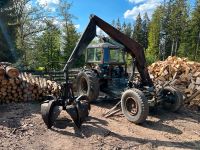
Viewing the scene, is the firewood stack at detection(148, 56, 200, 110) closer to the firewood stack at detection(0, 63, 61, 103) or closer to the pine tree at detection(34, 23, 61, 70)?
the firewood stack at detection(0, 63, 61, 103)

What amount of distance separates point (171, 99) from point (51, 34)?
21.8 m

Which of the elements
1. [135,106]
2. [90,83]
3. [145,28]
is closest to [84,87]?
[90,83]

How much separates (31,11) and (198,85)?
19007 mm

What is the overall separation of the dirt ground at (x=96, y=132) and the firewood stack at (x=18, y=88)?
2.31ft

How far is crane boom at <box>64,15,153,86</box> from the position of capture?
9.10m

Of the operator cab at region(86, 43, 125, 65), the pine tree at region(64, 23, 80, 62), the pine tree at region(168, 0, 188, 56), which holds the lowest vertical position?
the operator cab at region(86, 43, 125, 65)

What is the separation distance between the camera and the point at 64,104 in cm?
841

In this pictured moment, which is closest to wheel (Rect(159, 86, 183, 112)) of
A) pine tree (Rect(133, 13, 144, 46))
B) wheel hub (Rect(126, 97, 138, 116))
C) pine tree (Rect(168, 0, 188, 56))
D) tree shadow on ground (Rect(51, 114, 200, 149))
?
wheel hub (Rect(126, 97, 138, 116))

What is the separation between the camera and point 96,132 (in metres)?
8.04

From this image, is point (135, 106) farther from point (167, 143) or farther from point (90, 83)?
point (90, 83)

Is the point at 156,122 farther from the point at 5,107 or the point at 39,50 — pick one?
the point at 39,50

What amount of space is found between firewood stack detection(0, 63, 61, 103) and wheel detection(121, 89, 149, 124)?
3156mm

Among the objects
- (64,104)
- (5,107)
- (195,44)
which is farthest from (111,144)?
(195,44)

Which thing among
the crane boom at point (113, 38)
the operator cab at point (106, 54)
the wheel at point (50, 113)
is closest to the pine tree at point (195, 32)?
the operator cab at point (106, 54)
